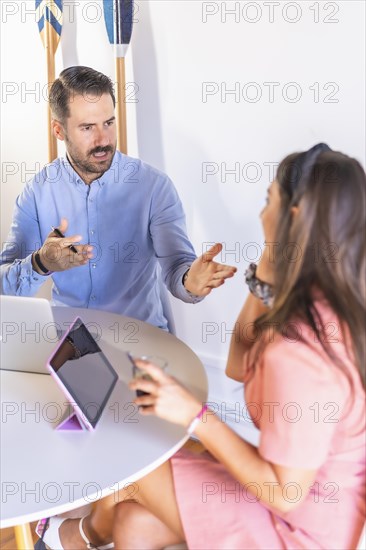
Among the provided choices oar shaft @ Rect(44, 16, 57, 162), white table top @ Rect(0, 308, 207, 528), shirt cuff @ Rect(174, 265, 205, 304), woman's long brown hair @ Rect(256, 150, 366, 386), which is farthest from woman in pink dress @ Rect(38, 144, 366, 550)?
oar shaft @ Rect(44, 16, 57, 162)

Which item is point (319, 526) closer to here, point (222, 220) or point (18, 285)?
point (18, 285)

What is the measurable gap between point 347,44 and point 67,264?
1076 millimetres

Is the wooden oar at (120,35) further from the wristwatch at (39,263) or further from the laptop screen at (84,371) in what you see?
the laptop screen at (84,371)

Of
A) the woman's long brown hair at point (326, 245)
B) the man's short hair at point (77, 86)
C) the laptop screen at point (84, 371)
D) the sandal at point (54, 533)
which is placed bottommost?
the sandal at point (54, 533)

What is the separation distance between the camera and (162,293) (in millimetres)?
2148

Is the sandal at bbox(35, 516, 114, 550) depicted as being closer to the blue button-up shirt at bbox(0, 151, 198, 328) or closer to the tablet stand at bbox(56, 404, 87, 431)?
the tablet stand at bbox(56, 404, 87, 431)

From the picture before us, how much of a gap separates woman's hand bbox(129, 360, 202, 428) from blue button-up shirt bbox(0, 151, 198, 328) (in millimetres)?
959

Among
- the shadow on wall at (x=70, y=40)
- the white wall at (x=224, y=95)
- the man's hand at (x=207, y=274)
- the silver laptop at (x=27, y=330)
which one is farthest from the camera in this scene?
the shadow on wall at (x=70, y=40)

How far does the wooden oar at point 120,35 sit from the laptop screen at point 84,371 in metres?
1.35

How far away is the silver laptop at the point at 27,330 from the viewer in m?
1.37

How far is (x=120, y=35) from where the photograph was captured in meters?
2.41

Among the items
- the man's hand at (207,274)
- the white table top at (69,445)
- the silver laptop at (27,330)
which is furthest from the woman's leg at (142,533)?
the man's hand at (207,274)

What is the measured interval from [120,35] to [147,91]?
0.23m

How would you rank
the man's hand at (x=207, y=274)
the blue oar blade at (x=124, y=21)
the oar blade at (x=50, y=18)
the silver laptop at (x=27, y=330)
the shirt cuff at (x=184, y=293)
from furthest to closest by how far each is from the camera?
the oar blade at (x=50, y=18) → the blue oar blade at (x=124, y=21) → the shirt cuff at (x=184, y=293) → the man's hand at (x=207, y=274) → the silver laptop at (x=27, y=330)
